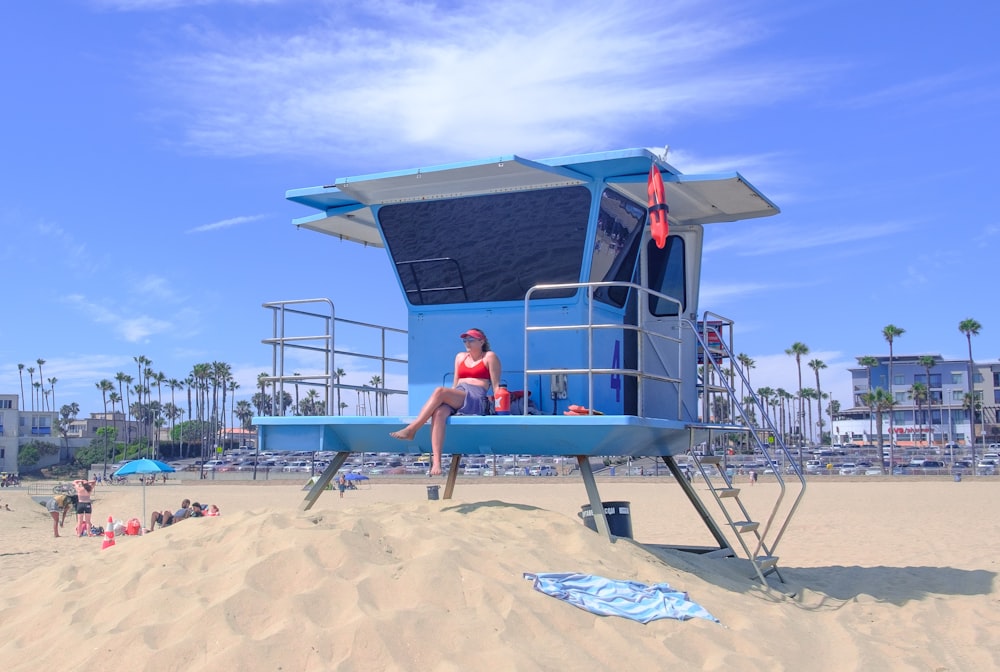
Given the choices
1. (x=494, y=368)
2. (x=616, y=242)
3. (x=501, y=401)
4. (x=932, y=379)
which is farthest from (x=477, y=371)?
(x=932, y=379)

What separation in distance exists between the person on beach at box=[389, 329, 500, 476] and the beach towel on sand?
181 cm

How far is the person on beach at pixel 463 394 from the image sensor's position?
27.0 feet

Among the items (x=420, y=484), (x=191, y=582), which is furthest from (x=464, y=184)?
(x=420, y=484)

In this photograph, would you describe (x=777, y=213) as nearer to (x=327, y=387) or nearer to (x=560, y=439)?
(x=560, y=439)

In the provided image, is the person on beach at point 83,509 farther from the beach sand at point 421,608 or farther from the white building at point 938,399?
the white building at point 938,399

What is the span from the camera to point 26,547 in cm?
A: 1967

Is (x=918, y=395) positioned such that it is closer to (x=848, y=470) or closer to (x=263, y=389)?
(x=848, y=470)

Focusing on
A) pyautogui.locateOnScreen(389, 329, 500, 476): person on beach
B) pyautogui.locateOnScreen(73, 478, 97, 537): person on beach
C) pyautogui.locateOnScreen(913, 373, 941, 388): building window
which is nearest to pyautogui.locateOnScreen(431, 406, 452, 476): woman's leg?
pyautogui.locateOnScreen(389, 329, 500, 476): person on beach

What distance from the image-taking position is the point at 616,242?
31.9 feet

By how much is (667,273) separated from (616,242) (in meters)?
1.70

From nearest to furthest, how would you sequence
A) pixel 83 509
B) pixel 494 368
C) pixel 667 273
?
1. pixel 494 368
2. pixel 667 273
3. pixel 83 509

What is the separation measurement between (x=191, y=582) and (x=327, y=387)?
12.1 ft

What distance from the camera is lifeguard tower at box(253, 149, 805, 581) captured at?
880 centimetres

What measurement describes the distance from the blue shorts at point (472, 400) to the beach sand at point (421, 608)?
2.79 ft
